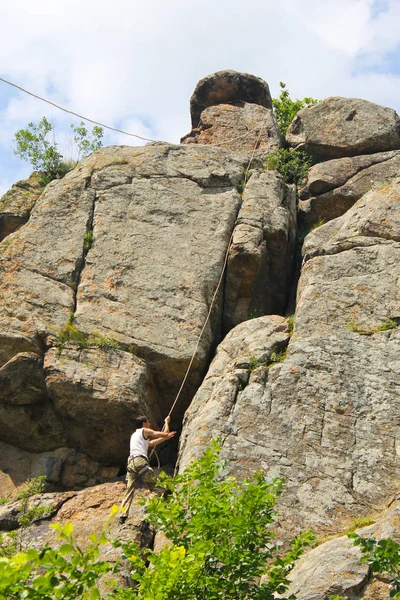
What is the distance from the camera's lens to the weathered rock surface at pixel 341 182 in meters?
20.6

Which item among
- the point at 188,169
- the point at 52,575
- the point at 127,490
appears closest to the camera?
the point at 52,575

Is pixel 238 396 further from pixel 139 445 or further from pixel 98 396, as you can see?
pixel 98 396

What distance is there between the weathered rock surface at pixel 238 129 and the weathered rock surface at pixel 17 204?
5.60 meters

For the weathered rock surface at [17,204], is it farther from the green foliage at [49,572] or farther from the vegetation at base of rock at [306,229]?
the green foliage at [49,572]

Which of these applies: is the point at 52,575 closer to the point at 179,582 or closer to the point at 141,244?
the point at 179,582

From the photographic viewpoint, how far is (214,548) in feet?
28.3

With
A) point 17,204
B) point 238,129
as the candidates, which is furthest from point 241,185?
point 17,204

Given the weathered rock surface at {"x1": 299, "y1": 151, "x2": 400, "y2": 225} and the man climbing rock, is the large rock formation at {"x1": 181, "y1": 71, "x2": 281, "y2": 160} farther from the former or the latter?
the man climbing rock

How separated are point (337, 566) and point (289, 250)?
10225 mm

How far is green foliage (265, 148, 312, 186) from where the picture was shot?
21527mm

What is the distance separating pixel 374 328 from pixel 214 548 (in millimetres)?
7798

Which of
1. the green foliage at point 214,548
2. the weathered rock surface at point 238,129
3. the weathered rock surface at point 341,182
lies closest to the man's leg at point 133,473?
the green foliage at point 214,548

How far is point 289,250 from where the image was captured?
19469mm

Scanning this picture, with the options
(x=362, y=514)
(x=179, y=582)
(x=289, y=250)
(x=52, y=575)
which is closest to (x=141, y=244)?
(x=289, y=250)
